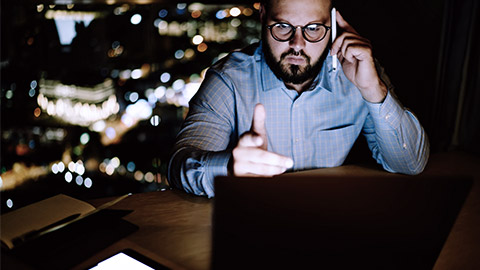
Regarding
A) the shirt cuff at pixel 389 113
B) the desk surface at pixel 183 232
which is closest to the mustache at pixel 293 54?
the shirt cuff at pixel 389 113

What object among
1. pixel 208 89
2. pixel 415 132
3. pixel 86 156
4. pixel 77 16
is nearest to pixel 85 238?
pixel 208 89

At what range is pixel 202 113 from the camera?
54.9 inches

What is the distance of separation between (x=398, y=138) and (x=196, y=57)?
10.4m

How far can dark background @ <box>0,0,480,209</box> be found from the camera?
73.1 inches

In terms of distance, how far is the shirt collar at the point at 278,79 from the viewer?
4.95ft

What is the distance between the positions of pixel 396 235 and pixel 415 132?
93 centimetres

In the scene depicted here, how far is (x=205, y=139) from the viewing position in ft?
4.23

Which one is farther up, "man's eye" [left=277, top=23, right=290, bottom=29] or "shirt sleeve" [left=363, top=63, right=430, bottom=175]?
"man's eye" [left=277, top=23, right=290, bottom=29]

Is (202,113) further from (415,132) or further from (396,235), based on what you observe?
(396,235)

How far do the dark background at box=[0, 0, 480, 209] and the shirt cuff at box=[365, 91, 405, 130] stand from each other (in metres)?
0.63

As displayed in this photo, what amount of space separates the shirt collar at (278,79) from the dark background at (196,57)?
1.46 feet

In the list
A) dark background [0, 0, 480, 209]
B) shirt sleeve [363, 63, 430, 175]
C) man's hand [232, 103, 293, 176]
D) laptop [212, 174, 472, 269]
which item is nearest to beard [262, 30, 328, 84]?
shirt sleeve [363, 63, 430, 175]

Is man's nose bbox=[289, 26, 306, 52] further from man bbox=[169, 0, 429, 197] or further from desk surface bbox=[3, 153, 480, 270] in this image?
desk surface bbox=[3, 153, 480, 270]

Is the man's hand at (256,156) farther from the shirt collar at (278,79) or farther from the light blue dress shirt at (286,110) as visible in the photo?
the shirt collar at (278,79)
